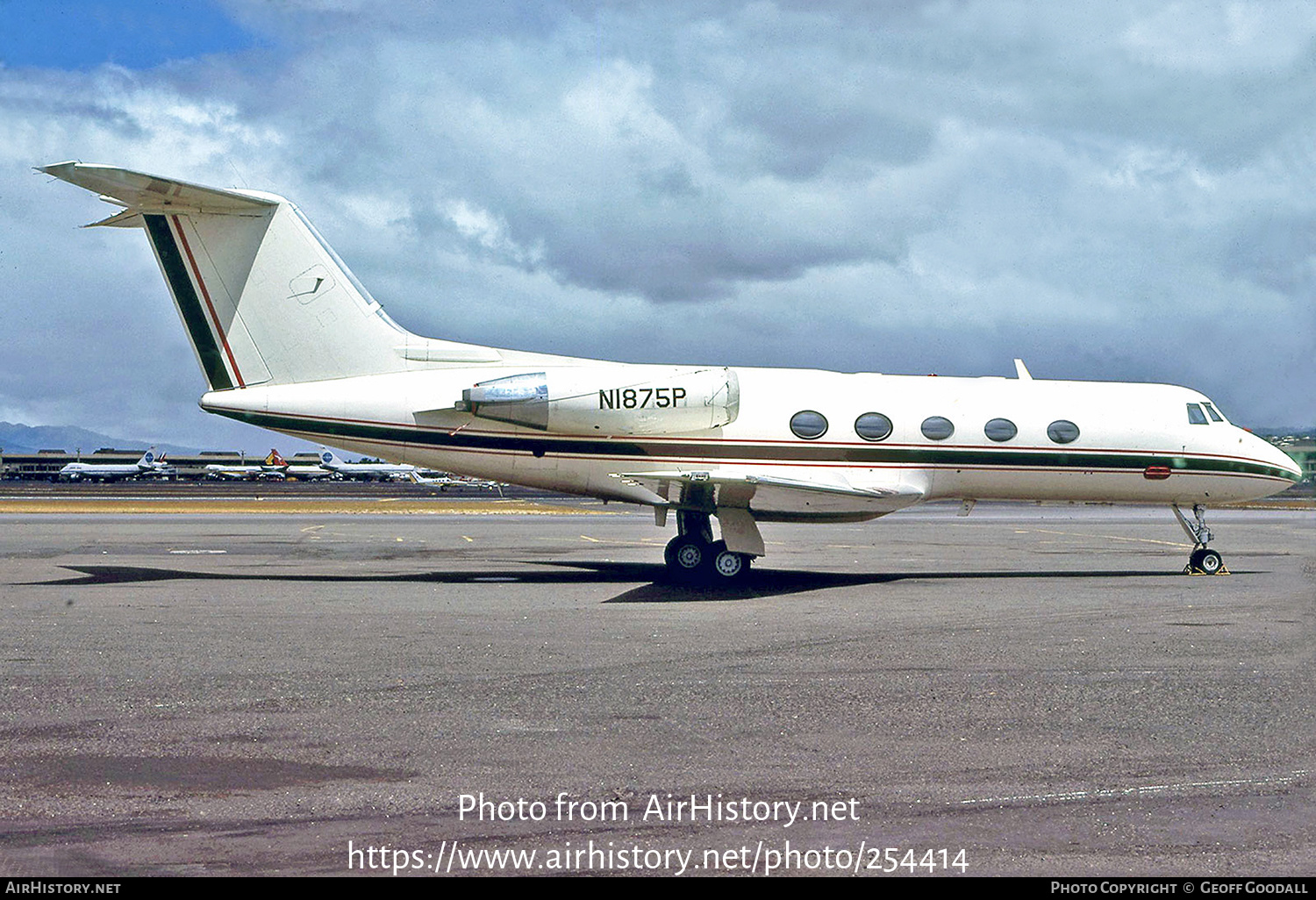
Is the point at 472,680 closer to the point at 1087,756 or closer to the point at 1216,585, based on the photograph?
the point at 1087,756

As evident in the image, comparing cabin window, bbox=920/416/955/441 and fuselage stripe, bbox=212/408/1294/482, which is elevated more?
cabin window, bbox=920/416/955/441

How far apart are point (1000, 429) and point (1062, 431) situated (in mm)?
1186

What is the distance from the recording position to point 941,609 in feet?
50.8

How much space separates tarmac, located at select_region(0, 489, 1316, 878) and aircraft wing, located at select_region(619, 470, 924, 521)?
132 centimetres

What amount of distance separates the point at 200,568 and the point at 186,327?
15.7 feet

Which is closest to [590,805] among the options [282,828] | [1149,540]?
[282,828]

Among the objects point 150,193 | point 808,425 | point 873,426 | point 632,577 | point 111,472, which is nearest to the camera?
point 150,193

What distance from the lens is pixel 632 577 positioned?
67.1 ft

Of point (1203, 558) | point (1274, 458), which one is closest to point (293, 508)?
point (1203, 558)

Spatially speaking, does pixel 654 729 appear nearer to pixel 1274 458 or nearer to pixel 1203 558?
pixel 1203 558

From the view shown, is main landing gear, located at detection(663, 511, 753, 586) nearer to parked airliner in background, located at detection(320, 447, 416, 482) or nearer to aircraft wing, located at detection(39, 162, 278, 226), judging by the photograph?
aircraft wing, located at detection(39, 162, 278, 226)

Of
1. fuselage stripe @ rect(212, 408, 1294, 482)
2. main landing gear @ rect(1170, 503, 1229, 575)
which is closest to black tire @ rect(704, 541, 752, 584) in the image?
fuselage stripe @ rect(212, 408, 1294, 482)

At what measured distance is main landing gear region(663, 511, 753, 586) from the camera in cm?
1920

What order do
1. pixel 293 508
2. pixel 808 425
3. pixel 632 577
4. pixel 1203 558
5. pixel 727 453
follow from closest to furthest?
pixel 727 453
pixel 808 425
pixel 632 577
pixel 1203 558
pixel 293 508
